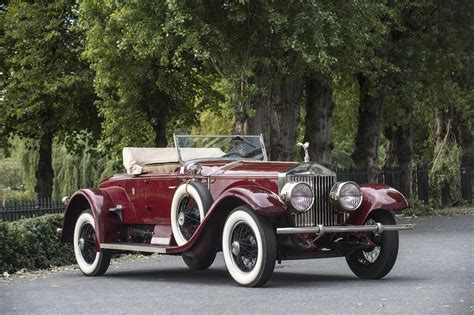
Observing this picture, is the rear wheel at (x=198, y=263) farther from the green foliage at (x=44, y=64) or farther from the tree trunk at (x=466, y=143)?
the tree trunk at (x=466, y=143)

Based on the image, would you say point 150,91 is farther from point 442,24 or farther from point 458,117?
point 458,117

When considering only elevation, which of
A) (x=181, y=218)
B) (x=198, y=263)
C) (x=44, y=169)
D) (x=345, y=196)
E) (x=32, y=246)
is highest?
(x=44, y=169)

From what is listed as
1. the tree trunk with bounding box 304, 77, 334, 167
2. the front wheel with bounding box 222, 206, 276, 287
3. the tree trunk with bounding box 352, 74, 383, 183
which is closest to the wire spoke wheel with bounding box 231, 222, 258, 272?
the front wheel with bounding box 222, 206, 276, 287

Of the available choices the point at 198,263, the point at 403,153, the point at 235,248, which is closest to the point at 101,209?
the point at 198,263

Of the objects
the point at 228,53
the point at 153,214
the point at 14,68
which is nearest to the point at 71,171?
the point at 14,68

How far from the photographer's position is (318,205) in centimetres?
1186

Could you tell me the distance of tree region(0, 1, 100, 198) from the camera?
2825 cm

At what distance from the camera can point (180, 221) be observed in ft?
41.4

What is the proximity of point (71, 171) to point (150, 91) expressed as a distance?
535 inches

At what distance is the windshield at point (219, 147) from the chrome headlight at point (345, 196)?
2089 millimetres

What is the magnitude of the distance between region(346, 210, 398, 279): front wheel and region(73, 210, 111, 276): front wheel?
11.7 ft

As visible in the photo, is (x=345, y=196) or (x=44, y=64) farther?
(x=44, y=64)

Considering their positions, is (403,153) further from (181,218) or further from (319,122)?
(181,218)

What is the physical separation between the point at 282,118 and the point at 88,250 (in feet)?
34.2
